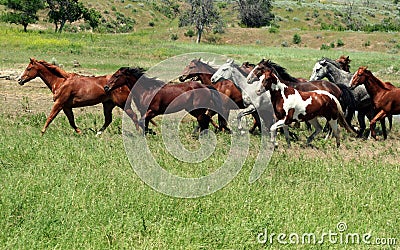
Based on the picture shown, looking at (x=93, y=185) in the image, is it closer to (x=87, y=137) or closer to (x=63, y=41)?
(x=87, y=137)

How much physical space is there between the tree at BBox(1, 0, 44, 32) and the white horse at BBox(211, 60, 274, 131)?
46.7 meters

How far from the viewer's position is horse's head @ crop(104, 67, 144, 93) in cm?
1116

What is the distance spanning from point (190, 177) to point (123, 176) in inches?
39.6

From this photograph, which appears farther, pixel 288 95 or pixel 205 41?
pixel 205 41

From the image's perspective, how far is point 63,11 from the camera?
5712cm

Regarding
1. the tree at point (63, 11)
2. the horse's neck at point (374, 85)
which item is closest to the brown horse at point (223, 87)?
the horse's neck at point (374, 85)

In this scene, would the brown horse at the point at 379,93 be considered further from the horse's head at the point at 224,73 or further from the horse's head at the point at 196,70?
the horse's head at the point at 196,70

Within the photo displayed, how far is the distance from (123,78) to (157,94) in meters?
0.80

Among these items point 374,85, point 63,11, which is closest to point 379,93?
point 374,85

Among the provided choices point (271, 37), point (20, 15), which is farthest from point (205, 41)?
point (20, 15)

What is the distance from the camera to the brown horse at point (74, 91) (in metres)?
11.4

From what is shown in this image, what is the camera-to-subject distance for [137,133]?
11.2m

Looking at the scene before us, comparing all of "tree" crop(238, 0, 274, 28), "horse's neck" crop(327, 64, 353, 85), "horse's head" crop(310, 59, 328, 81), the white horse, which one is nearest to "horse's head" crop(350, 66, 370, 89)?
"horse's neck" crop(327, 64, 353, 85)

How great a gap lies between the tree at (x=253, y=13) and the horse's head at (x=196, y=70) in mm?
64541
